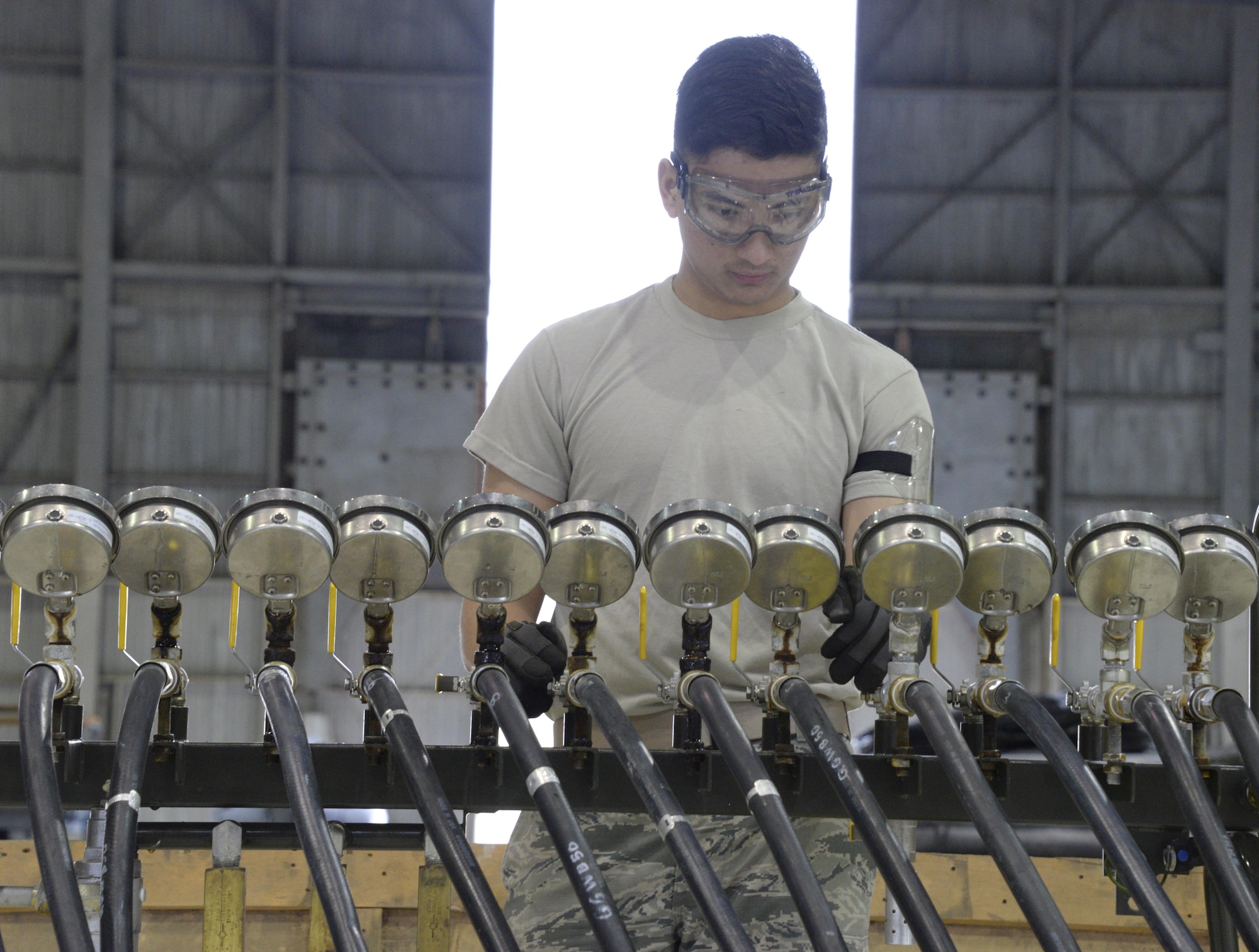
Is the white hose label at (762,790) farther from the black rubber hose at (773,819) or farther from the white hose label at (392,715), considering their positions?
the white hose label at (392,715)

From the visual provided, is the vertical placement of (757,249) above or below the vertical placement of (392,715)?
above

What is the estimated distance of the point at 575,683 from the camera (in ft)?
3.99

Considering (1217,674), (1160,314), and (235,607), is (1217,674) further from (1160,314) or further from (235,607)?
(235,607)

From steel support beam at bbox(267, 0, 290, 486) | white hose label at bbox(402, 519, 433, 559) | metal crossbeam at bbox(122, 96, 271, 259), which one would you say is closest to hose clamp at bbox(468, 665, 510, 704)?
white hose label at bbox(402, 519, 433, 559)

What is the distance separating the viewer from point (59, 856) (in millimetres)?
1036

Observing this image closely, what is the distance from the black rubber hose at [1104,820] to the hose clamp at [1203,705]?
165 millimetres

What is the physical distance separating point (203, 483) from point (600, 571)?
707cm

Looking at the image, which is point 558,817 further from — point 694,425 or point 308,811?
point 694,425

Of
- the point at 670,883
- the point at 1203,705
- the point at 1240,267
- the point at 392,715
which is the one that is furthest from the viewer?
the point at 1240,267

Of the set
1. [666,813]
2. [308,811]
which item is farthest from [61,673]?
[666,813]

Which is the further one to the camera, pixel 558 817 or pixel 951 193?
pixel 951 193

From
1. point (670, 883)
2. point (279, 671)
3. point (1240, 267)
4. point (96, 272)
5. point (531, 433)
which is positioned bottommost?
point (670, 883)

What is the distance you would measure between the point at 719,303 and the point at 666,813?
81cm

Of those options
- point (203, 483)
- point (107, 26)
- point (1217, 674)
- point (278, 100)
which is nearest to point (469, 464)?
point (203, 483)
